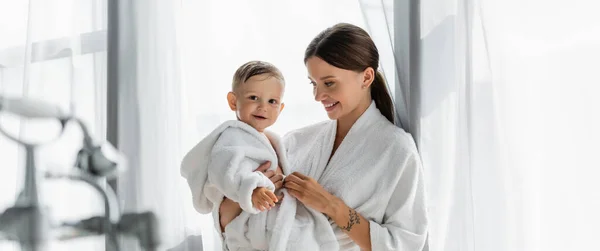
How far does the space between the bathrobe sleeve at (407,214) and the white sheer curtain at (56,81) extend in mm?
697

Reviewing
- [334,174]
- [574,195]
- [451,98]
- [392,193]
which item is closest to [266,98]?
[334,174]

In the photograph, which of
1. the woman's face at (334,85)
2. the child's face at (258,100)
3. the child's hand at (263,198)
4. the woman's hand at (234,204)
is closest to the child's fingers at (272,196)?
the child's hand at (263,198)

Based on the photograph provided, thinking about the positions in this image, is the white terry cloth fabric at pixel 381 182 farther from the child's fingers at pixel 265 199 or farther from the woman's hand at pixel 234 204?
the child's fingers at pixel 265 199

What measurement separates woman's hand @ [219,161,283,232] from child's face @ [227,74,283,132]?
11 centimetres

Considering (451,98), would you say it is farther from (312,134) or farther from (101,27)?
(101,27)

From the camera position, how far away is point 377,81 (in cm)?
201

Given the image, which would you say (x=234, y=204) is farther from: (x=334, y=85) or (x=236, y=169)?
(x=334, y=85)

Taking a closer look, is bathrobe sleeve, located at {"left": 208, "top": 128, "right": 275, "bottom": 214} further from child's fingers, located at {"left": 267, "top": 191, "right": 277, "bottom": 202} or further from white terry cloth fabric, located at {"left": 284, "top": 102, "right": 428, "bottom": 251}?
white terry cloth fabric, located at {"left": 284, "top": 102, "right": 428, "bottom": 251}

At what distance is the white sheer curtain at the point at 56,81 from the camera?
1.83 meters

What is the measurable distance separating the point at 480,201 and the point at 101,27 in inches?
42.1

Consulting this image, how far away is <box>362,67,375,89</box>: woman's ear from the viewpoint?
6.34 ft

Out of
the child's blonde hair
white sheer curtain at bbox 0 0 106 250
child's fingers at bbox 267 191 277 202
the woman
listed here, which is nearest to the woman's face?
the woman

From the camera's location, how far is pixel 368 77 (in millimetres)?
1938

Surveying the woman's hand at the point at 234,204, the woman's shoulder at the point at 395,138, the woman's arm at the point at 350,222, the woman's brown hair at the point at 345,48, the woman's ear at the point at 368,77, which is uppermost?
the woman's brown hair at the point at 345,48
